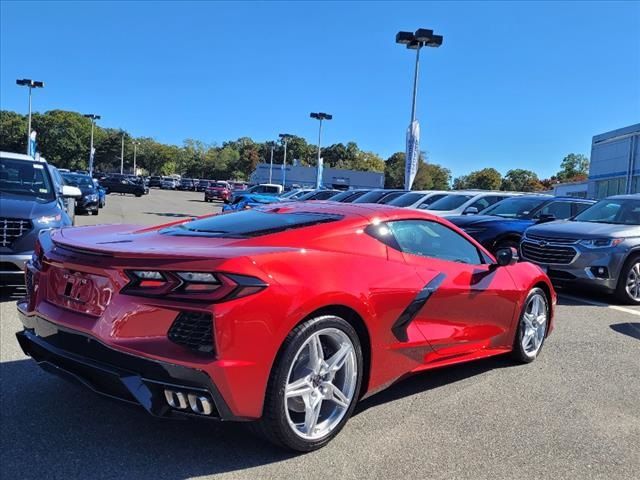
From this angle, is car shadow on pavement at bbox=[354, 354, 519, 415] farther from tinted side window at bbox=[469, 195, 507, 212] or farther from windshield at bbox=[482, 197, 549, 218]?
tinted side window at bbox=[469, 195, 507, 212]

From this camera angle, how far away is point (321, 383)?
3.36 m

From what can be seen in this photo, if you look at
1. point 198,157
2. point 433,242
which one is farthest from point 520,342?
point 198,157

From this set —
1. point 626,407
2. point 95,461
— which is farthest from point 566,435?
point 95,461

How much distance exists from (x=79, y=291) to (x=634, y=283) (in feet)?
25.8

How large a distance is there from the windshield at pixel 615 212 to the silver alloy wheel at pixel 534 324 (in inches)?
184

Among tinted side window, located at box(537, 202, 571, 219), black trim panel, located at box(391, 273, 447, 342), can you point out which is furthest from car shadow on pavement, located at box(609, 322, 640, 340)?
tinted side window, located at box(537, 202, 571, 219)

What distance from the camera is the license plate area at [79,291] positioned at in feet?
10.0

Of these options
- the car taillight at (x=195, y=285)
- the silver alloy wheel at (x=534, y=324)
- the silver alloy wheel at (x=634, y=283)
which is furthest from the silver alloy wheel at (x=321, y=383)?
the silver alloy wheel at (x=634, y=283)

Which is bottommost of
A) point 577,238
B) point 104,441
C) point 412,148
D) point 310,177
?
point 104,441

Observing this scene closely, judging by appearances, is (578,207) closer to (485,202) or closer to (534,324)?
(485,202)

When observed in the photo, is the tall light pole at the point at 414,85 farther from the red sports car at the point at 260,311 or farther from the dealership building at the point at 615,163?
the red sports car at the point at 260,311

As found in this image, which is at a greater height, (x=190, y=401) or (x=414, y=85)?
(x=414, y=85)

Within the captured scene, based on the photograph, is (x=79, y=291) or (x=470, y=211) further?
(x=470, y=211)

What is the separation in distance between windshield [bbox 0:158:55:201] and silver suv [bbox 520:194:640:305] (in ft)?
23.6
